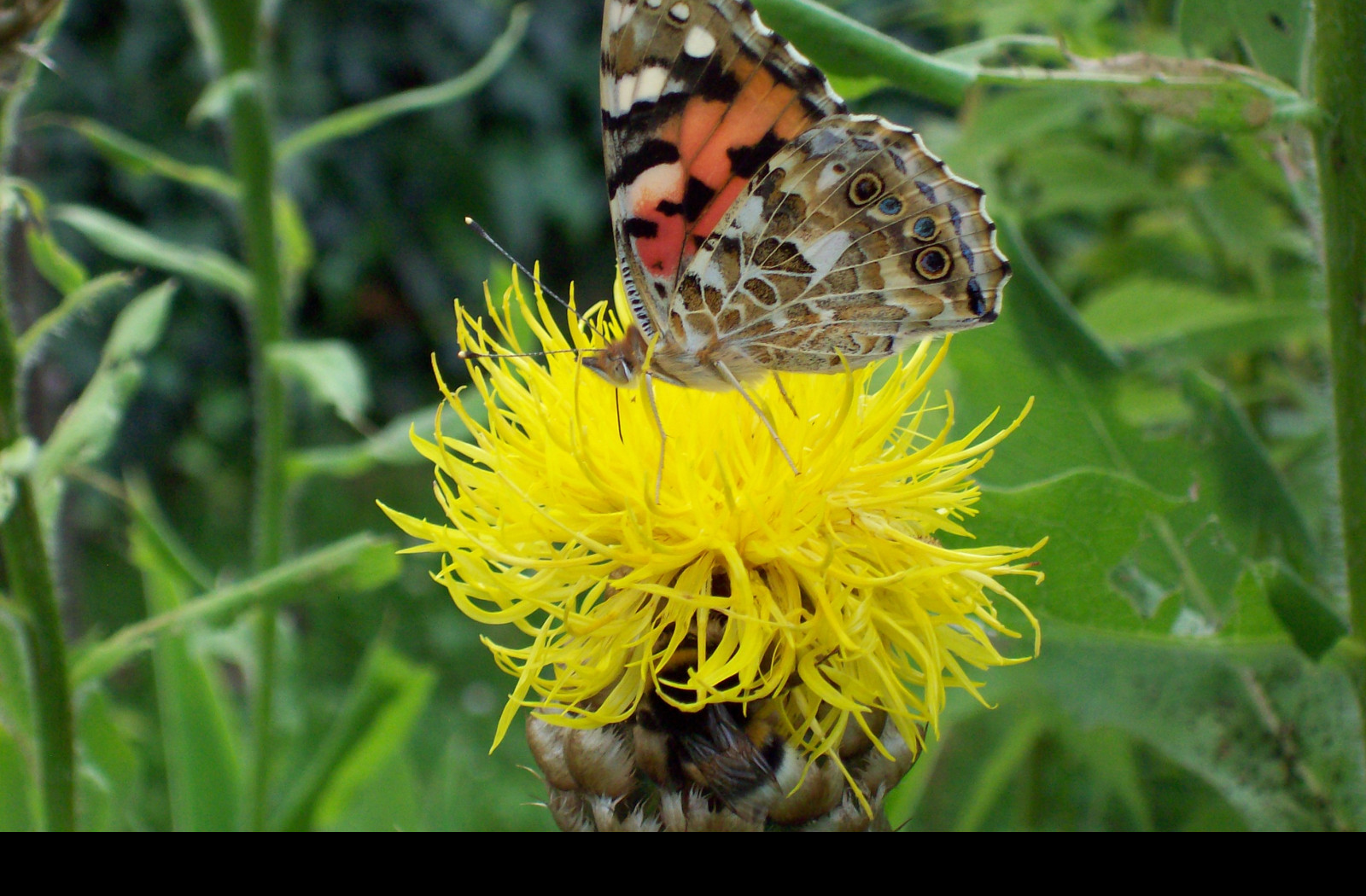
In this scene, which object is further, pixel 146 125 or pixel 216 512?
pixel 216 512

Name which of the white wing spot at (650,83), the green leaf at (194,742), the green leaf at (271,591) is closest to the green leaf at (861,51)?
the white wing spot at (650,83)

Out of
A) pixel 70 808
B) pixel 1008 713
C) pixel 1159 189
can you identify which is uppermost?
pixel 70 808

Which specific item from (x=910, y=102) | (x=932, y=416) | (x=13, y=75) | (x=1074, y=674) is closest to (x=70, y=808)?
(x=13, y=75)

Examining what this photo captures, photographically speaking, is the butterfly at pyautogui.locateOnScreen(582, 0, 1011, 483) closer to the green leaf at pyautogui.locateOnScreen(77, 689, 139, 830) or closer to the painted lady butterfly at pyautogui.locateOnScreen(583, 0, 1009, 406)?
the painted lady butterfly at pyautogui.locateOnScreen(583, 0, 1009, 406)

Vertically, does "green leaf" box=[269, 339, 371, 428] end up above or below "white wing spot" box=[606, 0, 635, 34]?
below

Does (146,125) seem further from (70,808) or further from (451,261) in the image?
(70,808)

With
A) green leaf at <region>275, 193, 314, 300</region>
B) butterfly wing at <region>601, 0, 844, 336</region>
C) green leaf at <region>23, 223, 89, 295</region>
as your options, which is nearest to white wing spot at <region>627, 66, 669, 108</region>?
butterfly wing at <region>601, 0, 844, 336</region>

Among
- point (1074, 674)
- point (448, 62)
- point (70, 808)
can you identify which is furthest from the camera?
point (448, 62)

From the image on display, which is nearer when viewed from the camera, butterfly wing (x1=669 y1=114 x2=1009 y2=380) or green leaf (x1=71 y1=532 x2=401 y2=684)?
butterfly wing (x1=669 y1=114 x2=1009 y2=380)
